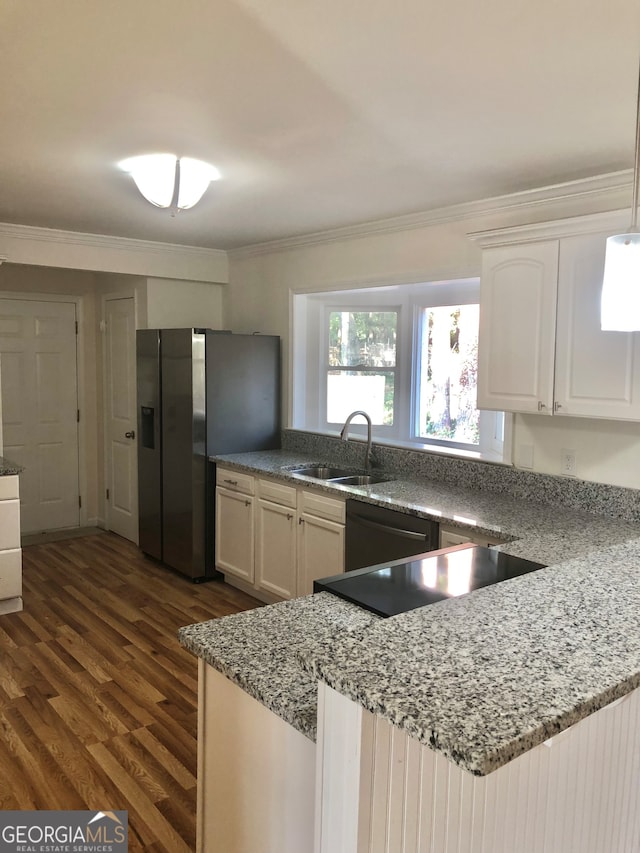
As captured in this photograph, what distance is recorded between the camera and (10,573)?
3902 millimetres

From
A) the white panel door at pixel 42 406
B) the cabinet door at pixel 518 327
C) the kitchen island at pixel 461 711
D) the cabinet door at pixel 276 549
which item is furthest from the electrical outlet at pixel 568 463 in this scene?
the white panel door at pixel 42 406

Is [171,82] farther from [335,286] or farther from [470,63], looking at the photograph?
[335,286]

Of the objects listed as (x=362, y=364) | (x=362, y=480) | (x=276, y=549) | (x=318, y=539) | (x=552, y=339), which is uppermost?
(x=552, y=339)

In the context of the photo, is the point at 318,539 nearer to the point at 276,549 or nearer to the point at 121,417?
the point at 276,549

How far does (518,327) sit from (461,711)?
7.56 ft

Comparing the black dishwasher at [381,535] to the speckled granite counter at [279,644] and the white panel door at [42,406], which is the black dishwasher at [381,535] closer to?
the speckled granite counter at [279,644]

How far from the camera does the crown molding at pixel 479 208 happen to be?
284 centimetres

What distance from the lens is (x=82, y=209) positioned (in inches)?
147

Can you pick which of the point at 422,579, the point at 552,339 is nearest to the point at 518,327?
the point at 552,339

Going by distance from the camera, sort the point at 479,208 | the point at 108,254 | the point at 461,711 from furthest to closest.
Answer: the point at 108,254 → the point at 479,208 → the point at 461,711

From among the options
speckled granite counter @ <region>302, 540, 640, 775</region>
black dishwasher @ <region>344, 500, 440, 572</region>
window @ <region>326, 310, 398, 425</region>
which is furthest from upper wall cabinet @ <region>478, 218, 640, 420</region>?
window @ <region>326, 310, 398, 425</region>

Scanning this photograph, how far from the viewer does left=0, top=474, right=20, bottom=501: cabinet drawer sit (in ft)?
12.6

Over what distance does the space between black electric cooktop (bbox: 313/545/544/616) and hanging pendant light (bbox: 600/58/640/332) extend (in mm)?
779

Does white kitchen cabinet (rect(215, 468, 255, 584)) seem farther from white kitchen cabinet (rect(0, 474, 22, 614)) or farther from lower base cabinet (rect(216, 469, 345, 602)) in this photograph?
white kitchen cabinet (rect(0, 474, 22, 614))
